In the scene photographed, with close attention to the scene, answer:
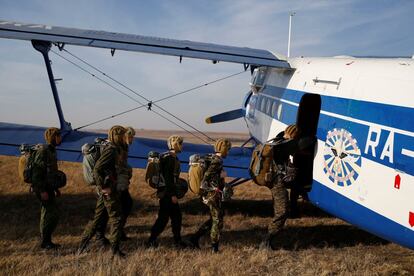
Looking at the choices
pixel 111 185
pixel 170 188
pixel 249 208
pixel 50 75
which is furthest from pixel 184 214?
pixel 50 75

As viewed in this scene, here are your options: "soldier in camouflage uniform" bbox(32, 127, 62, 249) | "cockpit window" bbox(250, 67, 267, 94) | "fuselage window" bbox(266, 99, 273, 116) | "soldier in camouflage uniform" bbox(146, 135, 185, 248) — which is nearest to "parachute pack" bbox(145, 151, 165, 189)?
"soldier in camouflage uniform" bbox(146, 135, 185, 248)

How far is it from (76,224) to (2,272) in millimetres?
3183

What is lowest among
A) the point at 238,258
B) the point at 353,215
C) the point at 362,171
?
the point at 238,258

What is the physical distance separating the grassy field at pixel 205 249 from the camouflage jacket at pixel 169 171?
952 millimetres

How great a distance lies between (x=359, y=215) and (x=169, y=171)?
280 centimetres

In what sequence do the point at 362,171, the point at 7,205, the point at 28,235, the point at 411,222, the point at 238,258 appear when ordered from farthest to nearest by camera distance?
the point at 7,205
the point at 28,235
the point at 238,258
the point at 362,171
the point at 411,222

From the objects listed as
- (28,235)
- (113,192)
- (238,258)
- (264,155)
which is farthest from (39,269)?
(264,155)

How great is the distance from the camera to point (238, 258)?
5883 millimetres

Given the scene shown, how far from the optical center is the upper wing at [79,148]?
28.4 feet

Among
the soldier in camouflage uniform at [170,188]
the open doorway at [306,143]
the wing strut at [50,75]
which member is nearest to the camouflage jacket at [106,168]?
the soldier in camouflage uniform at [170,188]

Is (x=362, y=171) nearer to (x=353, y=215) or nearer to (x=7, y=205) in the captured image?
(x=353, y=215)

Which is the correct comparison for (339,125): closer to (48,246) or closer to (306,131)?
(306,131)

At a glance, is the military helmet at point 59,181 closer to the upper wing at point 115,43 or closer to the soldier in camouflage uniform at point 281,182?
the upper wing at point 115,43

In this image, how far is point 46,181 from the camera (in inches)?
239
